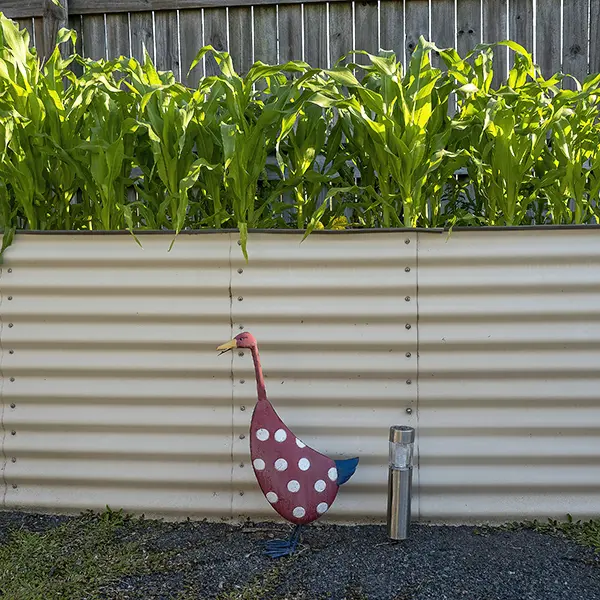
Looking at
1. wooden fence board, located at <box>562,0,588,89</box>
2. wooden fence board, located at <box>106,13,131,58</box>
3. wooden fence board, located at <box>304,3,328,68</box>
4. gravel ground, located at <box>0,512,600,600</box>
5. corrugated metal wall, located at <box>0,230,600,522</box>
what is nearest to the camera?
gravel ground, located at <box>0,512,600,600</box>

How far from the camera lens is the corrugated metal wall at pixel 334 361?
220 centimetres

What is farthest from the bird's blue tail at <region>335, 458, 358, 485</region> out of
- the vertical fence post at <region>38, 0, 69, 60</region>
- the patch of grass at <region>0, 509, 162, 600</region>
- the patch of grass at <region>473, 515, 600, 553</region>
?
the vertical fence post at <region>38, 0, 69, 60</region>

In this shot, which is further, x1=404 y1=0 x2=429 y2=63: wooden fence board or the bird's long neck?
x1=404 y1=0 x2=429 y2=63: wooden fence board

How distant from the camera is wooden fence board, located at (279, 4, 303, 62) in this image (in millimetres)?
3167

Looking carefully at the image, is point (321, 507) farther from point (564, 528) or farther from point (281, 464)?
point (564, 528)

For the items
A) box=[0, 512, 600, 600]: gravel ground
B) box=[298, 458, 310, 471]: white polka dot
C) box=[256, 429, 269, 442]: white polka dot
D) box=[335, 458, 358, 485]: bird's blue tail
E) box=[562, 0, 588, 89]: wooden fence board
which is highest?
box=[562, 0, 588, 89]: wooden fence board

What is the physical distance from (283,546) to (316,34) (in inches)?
86.4

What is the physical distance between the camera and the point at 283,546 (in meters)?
2.06

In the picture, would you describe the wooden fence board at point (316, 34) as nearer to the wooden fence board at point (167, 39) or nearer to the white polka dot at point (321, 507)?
the wooden fence board at point (167, 39)

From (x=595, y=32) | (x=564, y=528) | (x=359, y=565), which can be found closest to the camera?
(x=359, y=565)

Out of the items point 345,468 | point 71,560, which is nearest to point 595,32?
point 345,468

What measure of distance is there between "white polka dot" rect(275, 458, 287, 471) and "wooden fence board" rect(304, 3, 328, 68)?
187 centimetres

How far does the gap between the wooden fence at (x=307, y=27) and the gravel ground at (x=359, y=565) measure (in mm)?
1989

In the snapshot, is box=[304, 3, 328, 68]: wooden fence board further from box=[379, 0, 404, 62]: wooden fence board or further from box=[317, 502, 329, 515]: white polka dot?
box=[317, 502, 329, 515]: white polka dot
